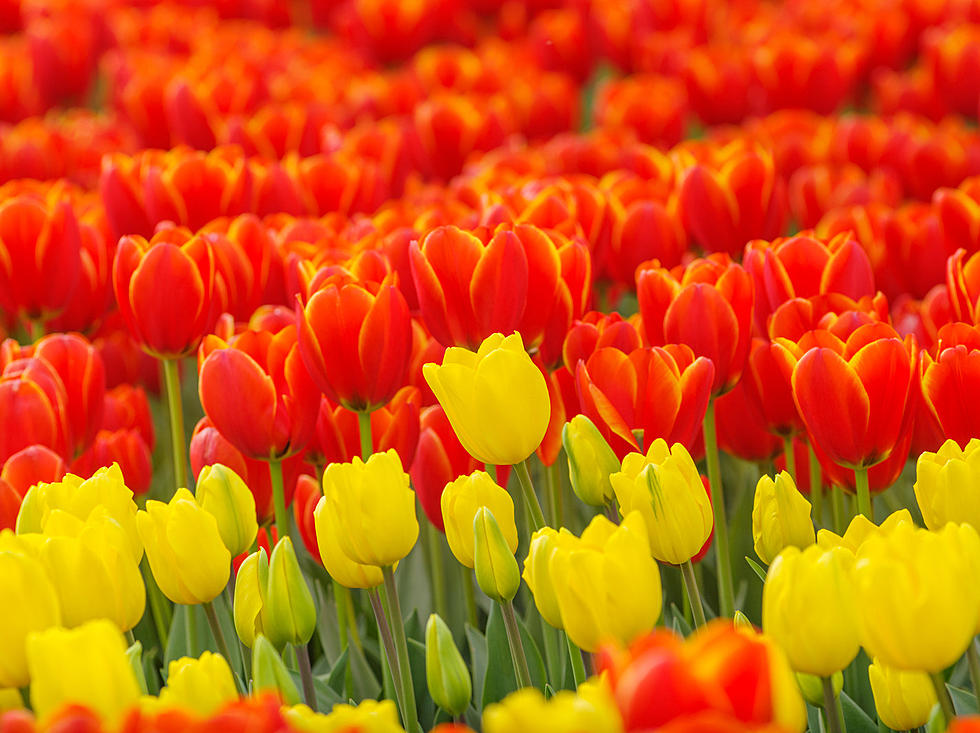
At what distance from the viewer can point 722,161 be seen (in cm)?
184

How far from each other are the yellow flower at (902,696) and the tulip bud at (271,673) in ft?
1.38

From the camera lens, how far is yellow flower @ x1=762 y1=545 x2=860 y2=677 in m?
0.80

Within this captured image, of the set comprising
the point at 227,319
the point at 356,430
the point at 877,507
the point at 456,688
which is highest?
the point at 227,319

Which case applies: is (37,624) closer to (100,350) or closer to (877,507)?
(100,350)

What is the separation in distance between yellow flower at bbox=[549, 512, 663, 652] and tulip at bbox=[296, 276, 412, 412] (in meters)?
0.41

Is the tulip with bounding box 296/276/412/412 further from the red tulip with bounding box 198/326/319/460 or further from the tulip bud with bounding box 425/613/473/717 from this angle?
the tulip bud with bounding box 425/613/473/717

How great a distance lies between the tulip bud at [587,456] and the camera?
A: 1.11 metres

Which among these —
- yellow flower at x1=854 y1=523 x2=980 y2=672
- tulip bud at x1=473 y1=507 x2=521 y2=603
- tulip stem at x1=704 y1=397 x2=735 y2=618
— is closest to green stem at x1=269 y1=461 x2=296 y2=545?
tulip bud at x1=473 y1=507 x2=521 y2=603

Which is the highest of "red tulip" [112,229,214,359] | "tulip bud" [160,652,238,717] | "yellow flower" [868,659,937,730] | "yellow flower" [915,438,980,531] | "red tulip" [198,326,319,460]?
"red tulip" [112,229,214,359]

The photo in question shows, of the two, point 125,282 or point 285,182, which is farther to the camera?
point 285,182

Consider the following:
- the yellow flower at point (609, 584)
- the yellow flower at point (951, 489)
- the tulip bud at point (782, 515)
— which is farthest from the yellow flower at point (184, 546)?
the yellow flower at point (951, 489)

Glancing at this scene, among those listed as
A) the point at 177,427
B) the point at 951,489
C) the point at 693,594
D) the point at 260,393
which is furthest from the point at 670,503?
the point at 177,427

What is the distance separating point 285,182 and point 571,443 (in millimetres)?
993

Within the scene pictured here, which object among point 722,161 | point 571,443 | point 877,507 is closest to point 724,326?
point 571,443
